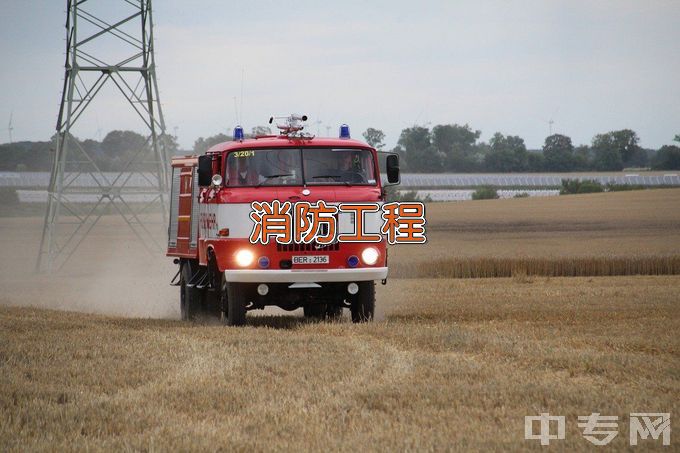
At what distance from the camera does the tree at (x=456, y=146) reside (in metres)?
129

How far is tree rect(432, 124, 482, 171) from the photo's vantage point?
12946 cm

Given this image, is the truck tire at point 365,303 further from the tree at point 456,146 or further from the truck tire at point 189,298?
the tree at point 456,146

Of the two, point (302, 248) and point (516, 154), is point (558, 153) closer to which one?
point (516, 154)

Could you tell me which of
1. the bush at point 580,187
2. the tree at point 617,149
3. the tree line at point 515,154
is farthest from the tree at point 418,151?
the bush at point 580,187

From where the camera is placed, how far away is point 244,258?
18.4m

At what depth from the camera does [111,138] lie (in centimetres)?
9688

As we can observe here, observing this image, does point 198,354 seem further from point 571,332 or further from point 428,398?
point 571,332

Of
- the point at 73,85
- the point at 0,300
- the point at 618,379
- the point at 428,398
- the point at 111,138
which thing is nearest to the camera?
the point at 428,398

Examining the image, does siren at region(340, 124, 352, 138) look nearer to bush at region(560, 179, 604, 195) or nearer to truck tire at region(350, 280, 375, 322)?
truck tire at region(350, 280, 375, 322)

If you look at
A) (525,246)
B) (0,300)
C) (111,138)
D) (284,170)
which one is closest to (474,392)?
(284,170)

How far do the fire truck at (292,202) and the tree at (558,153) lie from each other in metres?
113

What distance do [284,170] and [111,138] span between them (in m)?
80.3

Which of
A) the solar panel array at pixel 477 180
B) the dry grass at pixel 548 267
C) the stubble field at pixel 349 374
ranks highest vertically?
the solar panel array at pixel 477 180

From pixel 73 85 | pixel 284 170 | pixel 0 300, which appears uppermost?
pixel 73 85
